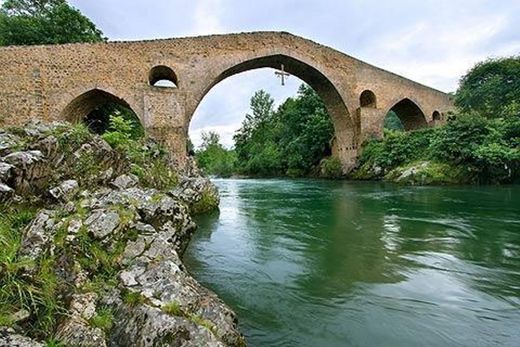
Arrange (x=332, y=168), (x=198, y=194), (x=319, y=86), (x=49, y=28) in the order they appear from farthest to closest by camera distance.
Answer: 1. (x=332, y=168)
2. (x=319, y=86)
3. (x=49, y=28)
4. (x=198, y=194)

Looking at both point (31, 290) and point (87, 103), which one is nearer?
point (31, 290)

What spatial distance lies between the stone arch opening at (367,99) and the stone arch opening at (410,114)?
9.32 feet

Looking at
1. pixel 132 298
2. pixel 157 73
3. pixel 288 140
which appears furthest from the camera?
pixel 288 140

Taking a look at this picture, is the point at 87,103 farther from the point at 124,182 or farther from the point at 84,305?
the point at 84,305

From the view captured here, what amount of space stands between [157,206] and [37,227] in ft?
4.27

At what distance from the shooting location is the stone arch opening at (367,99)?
21.1m

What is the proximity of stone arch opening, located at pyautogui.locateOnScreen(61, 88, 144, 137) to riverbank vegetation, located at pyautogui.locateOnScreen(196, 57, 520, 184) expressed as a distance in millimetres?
12366

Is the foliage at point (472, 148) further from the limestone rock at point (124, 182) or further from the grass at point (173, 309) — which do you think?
the grass at point (173, 309)

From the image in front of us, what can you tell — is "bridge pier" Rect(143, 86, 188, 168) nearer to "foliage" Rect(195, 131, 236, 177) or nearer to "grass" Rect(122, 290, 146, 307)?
"grass" Rect(122, 290, 146, 307)

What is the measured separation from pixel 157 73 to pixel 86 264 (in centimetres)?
1423

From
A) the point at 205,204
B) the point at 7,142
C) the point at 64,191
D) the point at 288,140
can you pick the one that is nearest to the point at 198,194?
the point at 205,204

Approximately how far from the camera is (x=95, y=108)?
1594 cm

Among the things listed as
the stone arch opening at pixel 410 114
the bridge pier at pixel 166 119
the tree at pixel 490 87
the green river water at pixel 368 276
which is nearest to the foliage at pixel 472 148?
the tree at pixel 490 87

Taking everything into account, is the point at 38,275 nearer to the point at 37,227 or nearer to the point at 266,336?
the point at 37,227
